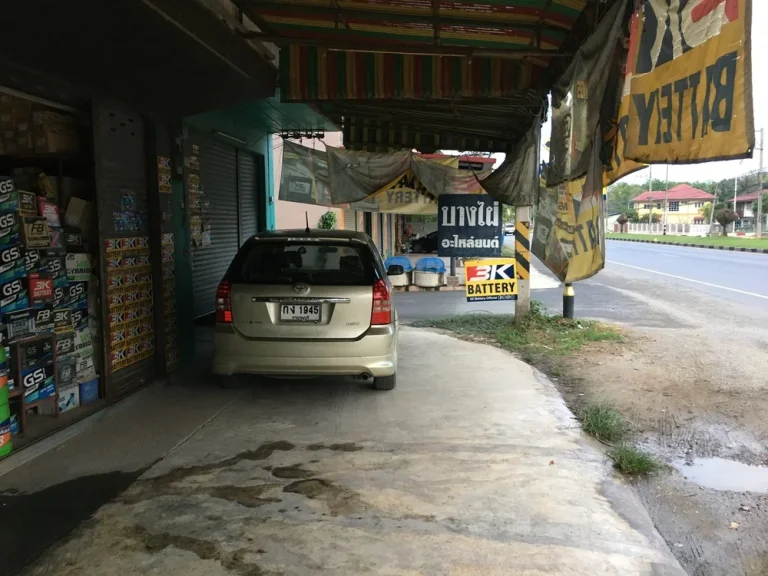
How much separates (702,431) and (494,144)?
260 inches

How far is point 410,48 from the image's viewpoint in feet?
19.9

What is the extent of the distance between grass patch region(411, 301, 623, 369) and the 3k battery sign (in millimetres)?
545

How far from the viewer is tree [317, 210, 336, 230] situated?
1784 centimetres

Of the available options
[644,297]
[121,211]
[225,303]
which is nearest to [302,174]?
[121,211]

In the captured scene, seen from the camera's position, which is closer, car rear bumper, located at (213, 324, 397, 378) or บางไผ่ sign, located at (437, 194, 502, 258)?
car rear bumper, located at (213, 324, 397, 378)

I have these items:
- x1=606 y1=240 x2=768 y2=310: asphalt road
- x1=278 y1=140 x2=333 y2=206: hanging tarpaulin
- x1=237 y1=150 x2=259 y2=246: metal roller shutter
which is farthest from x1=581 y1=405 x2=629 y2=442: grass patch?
x1=606 y1=240 x2=768 y2=310: asphalt road

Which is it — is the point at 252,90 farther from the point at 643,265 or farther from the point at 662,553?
the point at 643,265

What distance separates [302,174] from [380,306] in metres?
6.65

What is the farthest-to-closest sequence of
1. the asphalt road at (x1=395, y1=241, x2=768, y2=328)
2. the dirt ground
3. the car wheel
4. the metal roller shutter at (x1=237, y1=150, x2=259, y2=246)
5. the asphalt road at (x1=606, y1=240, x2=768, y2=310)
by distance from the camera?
the asphalt road at (x1=606, y1=240, x2=768, y2=310), the asphalt road at (x1=395, y1=241, x2=768, y2=328), the metal roller shutter at (x1=237, y1=150, x2=259, y2=246), the car wheel, the dirt ground

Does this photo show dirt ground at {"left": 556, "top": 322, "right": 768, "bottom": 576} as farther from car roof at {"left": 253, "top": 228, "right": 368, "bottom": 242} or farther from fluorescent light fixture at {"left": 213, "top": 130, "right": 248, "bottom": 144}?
fluorescent light fixture at {"left": 213, "top": 130, "right": 248, "bottom": 144}

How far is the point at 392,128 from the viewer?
34.2 ft

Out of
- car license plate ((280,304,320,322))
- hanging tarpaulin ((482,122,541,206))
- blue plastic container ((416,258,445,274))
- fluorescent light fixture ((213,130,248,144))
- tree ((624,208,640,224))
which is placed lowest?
blue plastic container ((416,258,445,274))

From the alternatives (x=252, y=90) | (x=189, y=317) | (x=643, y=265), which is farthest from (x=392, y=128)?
(x=643, y=265)

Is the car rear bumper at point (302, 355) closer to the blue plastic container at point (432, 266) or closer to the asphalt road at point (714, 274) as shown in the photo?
the blue plastic container at point (432, 266)
